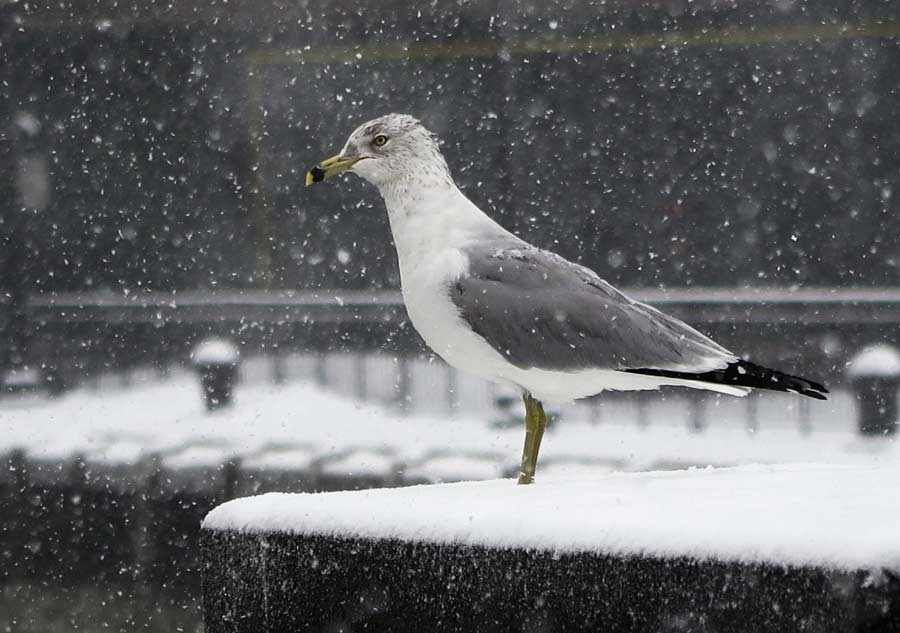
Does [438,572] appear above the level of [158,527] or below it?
above

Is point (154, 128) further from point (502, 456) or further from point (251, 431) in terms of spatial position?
point (502, 456)

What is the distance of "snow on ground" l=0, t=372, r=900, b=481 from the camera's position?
8977 mm

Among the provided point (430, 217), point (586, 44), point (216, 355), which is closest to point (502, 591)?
point (430, 217)

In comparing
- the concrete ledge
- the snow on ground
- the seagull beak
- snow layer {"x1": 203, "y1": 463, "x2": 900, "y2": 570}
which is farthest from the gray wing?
the snow on ground

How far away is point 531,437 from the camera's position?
9.73 feet

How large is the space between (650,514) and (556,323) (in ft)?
2.45

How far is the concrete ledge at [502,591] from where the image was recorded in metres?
2.05

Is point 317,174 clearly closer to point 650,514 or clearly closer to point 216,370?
point 650,514

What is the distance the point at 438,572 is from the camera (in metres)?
2.41

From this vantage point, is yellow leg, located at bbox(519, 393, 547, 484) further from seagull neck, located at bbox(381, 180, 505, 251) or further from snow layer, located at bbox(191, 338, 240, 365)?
snow layer, located at bbox(191, 338, 240, 365)

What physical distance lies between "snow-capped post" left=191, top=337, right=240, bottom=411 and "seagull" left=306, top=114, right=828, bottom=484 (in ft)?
25.9

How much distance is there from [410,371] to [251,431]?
1832mm

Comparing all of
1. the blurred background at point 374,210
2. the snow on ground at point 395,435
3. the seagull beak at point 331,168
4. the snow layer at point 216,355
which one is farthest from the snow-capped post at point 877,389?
the seagull beak at point 331,168

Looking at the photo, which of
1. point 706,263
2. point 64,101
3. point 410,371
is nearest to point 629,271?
point 706,263
